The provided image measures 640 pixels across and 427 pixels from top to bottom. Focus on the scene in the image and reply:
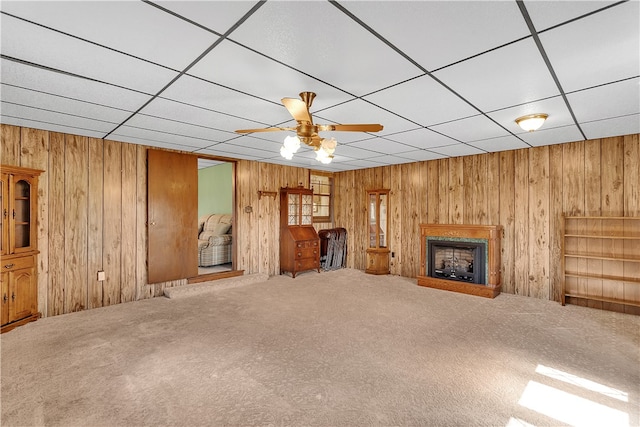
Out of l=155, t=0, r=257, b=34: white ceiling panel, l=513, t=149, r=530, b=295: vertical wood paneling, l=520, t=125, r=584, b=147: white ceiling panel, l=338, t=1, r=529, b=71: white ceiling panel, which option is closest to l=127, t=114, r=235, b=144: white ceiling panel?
l=155, t=0, r=257, b=34: white ceiling panel

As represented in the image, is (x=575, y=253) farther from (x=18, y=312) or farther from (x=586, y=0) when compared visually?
(x=18, y=312)

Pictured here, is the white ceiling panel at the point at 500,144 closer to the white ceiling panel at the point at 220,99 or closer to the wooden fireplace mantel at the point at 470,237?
the wooden fireplace mantel at the point at 470,237

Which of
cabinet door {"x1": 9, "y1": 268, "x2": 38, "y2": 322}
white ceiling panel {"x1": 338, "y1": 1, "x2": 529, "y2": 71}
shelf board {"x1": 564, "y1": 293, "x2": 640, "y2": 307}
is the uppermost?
white ceiling panel {"x1": 338, "y1": 1, "x2": 529, "y2": 71}

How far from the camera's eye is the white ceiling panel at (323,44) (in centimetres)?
155

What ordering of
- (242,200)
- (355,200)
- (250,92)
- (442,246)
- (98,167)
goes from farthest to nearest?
(355,200) < (242,200) < (442,246) < (98,167) < (250,92)

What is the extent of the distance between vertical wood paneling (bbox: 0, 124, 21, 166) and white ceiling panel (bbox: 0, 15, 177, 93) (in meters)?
2.36

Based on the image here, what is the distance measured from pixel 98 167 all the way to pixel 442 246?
565 centimetres

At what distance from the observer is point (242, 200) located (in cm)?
593

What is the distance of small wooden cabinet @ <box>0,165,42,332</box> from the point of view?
3.30 metres

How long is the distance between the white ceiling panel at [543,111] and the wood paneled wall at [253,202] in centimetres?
144

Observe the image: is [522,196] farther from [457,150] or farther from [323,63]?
[323,63]

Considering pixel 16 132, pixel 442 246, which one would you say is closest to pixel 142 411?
pixel 16 132

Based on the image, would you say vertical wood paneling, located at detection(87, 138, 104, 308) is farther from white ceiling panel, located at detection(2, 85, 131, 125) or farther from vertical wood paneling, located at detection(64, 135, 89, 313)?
white ceiling panel, located at detection(2, 85, 131, 125)

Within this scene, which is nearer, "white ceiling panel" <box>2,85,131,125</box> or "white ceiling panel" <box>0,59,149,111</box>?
"white ceiling panel" <box>0,59,149,111</box>
